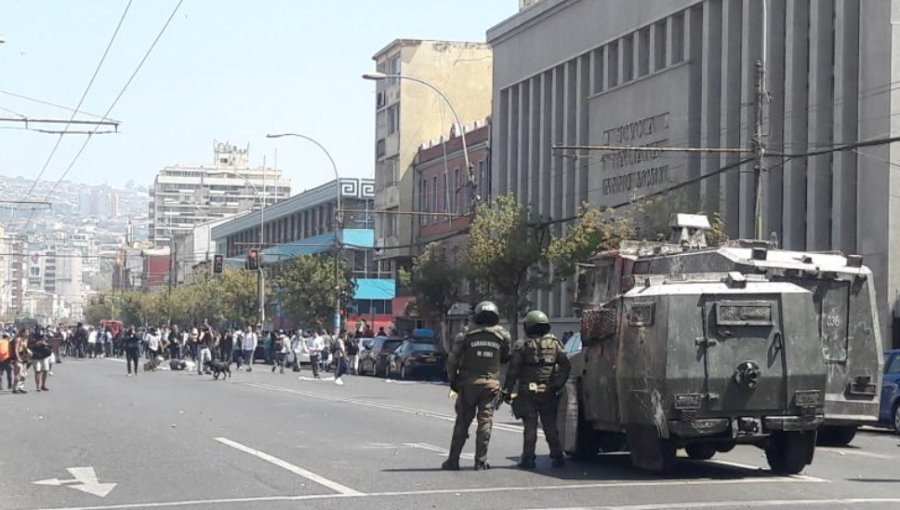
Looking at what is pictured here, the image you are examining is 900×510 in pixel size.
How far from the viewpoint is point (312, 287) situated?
73.8 meters

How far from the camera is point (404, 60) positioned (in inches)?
3187

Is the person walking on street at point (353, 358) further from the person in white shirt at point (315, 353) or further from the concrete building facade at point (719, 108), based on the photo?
the concrete building facade at point (719, 108)

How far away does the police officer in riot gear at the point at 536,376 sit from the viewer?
1548cm

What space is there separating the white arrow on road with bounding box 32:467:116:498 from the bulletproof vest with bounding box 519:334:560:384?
167 inches

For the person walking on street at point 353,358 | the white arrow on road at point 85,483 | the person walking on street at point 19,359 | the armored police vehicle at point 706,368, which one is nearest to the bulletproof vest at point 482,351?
the armored police vehicle at point 706,368

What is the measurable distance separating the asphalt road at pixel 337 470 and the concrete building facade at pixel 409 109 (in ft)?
171

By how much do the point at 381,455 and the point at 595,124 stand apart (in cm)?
3716

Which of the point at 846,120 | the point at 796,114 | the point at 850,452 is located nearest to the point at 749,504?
the point at 850,452

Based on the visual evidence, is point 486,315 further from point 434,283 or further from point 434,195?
point 434,195

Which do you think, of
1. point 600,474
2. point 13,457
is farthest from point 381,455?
point 13,457

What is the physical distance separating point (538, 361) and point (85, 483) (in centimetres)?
465

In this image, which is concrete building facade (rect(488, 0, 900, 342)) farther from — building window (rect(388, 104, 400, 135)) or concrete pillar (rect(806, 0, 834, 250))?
building window (rect(388, 104, 400, 135))

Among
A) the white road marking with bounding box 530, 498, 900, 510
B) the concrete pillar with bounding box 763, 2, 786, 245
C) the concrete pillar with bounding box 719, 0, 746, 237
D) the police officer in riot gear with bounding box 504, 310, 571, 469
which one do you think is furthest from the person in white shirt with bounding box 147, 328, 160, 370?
the white road marking with bounding box 530, 498, 900, 510

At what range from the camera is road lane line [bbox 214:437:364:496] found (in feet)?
45.4
